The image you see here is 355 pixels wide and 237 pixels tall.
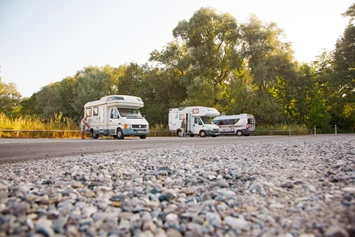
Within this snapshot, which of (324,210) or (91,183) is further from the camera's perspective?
(91,183)

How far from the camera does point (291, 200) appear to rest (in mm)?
2918

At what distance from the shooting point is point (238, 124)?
28.9m

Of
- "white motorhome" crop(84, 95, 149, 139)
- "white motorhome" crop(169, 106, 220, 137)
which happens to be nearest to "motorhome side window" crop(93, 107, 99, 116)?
"white motorhome" crop(84, 95, 149, 139)

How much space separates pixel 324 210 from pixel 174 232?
1434mm

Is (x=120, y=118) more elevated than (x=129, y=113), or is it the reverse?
(x=129, y=113)

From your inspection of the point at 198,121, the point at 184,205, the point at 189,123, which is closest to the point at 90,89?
the point at 189,123

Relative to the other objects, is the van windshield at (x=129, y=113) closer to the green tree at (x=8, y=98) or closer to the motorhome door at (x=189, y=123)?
the motorhome door at (x=189, y=123)

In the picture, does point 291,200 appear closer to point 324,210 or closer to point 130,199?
point 324,210

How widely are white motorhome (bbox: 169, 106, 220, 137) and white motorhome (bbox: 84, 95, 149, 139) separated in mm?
6798

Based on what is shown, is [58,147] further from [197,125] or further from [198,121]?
[198,121]

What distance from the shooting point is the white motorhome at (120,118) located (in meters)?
19.1

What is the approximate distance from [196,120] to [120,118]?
8625 millimetres

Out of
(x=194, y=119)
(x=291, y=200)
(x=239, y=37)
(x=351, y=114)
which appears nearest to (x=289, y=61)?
(x=239, y=37)

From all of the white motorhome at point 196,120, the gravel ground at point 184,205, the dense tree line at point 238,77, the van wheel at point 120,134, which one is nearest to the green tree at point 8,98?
the dense tree line at point 238,77
